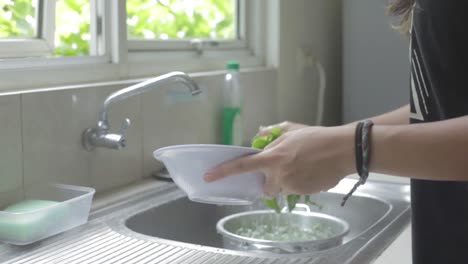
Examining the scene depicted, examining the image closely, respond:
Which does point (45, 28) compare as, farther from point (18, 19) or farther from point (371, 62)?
point (371, 62)

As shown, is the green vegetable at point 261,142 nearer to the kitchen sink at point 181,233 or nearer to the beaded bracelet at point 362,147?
the kitchen sink at point 181,233

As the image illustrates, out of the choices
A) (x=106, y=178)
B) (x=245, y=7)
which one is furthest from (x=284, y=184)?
(x=245, y=7)

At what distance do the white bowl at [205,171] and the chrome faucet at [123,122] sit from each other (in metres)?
0.36

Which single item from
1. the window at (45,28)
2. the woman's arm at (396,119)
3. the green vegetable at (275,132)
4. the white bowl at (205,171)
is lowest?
the white bowl at (205,171)

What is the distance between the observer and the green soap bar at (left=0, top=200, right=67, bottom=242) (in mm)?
1066

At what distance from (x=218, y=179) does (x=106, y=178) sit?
1.83ft

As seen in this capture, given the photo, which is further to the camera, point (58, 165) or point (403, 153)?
point (58, 165)

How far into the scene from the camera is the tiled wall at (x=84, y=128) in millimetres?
1188

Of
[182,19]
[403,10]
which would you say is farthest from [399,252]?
[182,19]

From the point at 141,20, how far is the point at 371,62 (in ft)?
3.38

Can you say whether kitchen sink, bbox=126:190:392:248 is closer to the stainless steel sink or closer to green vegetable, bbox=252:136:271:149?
the stainless steel sink

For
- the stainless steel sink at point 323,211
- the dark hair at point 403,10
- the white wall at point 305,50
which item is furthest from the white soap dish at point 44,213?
the white wall at point 305,50

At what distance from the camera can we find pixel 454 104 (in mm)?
917

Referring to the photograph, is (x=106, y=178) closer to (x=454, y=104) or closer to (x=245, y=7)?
(x=454, y=104)
